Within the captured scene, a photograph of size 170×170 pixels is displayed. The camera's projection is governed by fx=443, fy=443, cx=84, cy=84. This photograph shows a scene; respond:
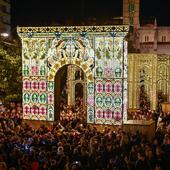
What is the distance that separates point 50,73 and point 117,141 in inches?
296

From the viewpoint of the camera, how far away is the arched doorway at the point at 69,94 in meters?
23.9

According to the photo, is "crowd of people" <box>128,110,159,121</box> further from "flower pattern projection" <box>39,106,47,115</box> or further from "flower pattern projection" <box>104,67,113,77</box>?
"flower pattern projection" <box>39,106,47,115</box>

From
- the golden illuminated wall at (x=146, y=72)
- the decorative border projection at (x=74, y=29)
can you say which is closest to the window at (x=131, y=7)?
the golden illuminated wall at (x=146, y=72)

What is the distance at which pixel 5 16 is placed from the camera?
2491 inches

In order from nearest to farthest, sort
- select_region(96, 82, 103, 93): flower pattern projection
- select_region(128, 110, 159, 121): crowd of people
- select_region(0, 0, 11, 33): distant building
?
select_region(96, 82, 103, 93): flower pattern projection → select_region(128, 110, 159, 121): crowd of people → select_region(0, 0, 11, 33): distant building

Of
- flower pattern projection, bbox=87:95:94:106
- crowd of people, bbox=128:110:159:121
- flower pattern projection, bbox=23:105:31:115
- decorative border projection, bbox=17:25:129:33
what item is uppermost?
decorative border projection, bbox=17:25:129:33

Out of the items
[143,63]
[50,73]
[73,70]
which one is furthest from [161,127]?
[73,70]

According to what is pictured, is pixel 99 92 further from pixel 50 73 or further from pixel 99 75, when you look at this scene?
pixel 50 73

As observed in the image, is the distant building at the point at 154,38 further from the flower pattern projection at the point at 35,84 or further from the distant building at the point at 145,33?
the flower pattern projection at the point at 35,84

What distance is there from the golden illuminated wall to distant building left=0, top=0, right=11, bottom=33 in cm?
3321

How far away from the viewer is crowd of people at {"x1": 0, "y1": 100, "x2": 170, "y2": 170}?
13602mm

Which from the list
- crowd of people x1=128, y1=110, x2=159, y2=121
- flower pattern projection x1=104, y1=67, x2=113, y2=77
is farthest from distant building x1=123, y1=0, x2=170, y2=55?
flower pattern projection x1=104, y1=67, x2=113, y2=77

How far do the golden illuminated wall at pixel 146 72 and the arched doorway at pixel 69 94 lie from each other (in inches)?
129

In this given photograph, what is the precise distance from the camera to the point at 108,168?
13375mm
